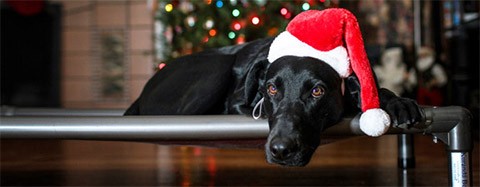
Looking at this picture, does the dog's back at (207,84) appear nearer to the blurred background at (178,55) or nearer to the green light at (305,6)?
the blurred background at (178,55)

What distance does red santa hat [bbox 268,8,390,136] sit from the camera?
1116mm

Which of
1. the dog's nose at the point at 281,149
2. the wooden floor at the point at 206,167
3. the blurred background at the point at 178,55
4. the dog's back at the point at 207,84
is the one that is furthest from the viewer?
the blurred background at the point at 178,55

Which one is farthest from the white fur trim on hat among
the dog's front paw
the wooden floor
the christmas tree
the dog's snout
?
the christmas tree

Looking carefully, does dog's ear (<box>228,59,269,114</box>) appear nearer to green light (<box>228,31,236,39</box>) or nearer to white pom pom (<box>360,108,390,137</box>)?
white pom pom (<box>360,108,390,137</box>)

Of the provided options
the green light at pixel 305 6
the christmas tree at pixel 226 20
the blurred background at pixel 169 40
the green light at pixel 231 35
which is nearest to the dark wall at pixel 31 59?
the blurred background at pixel 169 40

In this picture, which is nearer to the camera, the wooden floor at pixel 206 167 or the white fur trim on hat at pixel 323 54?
the white fur trim on hat at pixel 323 54

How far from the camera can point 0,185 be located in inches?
65.9

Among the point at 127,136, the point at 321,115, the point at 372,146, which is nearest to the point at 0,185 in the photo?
the point at 127,136

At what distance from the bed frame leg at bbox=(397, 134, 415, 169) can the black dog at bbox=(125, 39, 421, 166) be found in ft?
2.13

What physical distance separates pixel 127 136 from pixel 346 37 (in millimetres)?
476

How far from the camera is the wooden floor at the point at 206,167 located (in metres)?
1.69

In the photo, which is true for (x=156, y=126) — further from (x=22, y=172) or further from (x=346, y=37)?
(x=22, y=172)

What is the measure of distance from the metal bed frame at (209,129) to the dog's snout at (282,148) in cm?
15

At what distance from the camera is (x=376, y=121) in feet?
3.56
